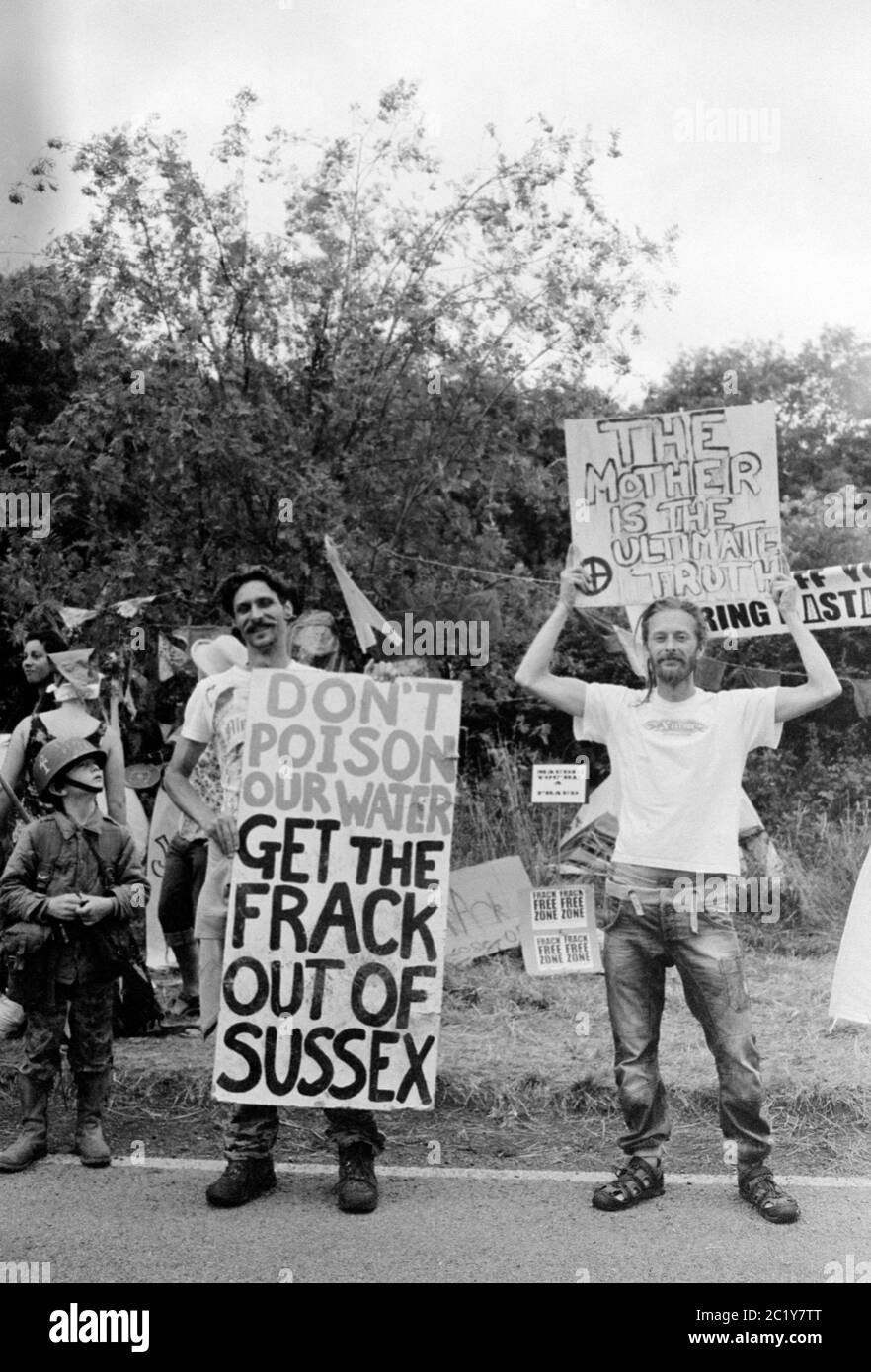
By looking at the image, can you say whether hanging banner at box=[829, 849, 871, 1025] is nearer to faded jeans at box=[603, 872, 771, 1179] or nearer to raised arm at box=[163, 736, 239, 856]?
faded jeans at box=[603, 872, 771, 1179]

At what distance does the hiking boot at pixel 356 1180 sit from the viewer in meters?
4.24

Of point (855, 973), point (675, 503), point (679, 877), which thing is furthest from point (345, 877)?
point (675, 503)

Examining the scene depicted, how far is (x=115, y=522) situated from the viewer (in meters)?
7.86

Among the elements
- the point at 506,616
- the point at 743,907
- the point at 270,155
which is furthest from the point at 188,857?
the point at 270,155

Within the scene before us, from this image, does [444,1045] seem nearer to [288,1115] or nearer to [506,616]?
[288,1115]

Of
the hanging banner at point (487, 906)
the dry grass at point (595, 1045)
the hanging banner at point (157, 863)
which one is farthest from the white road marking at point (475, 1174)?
the hanging banner at point (487, 906)

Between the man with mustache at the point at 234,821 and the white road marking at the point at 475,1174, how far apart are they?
0.27m

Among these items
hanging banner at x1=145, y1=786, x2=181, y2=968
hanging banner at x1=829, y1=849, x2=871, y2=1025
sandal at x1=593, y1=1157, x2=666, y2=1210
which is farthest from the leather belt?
hanging banner at x1=145, y1=786, x2=181, y2=968

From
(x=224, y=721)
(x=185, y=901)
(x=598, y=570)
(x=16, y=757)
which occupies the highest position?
(x=598, y=570)

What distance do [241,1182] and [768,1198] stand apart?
5.27 feet

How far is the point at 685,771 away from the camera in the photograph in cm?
433

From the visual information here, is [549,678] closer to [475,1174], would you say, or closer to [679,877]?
[679,877]

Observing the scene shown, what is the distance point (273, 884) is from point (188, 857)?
89.3 inches

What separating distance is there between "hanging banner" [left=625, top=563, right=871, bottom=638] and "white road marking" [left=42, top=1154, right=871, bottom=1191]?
3048mm
